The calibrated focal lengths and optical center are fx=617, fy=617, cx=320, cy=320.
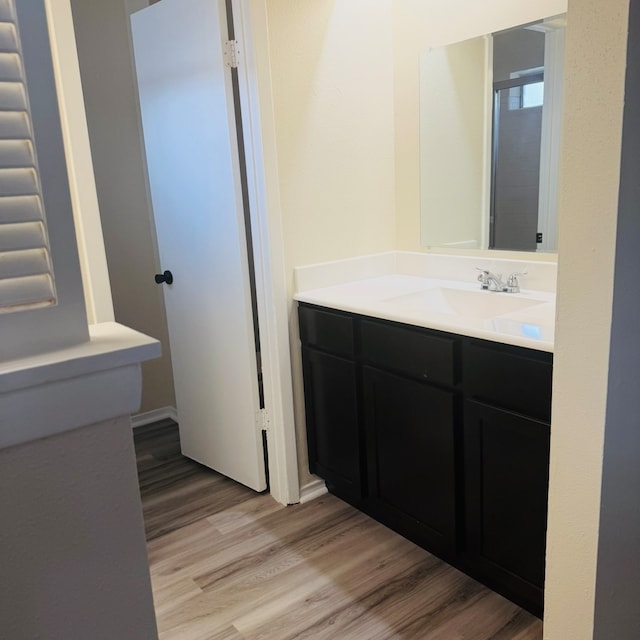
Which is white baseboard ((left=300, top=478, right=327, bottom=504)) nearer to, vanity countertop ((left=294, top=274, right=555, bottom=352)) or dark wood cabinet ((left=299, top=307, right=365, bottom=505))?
dark wood cabinet ((left=299, top=307, right=365, bottom=505))

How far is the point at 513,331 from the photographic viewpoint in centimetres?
170

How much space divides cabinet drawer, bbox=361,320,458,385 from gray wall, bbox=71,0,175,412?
5.39 feet

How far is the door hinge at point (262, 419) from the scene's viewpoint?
8.38 feet

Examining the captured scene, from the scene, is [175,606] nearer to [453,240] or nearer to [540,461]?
[540,461]

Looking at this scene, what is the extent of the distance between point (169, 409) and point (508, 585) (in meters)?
2.28

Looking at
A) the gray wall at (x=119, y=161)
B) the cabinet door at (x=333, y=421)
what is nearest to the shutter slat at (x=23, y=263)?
the cabinet door at (x=333, y=421)

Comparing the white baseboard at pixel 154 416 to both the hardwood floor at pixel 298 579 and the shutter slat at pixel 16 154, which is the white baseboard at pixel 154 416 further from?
the shutter slat at pixel 16 154

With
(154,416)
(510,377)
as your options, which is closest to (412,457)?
(510,377)

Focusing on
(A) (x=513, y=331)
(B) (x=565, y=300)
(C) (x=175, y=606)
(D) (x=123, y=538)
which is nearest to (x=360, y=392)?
(A) (x=513, y=331)

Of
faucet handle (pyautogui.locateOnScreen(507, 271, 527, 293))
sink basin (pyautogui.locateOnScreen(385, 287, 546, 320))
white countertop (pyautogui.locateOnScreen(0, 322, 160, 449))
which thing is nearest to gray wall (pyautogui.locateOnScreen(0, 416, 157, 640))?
white countertop (pyautogui.locateOnScreen(0, 322, 160, 449))

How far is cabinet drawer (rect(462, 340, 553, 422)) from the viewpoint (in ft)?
5.24

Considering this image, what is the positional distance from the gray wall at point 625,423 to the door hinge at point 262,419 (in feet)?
4.85

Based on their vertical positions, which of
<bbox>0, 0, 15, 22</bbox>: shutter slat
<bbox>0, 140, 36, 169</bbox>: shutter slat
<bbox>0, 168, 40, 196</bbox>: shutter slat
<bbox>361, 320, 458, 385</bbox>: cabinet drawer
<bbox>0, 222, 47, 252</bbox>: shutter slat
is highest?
<bbox>0, 0, 15, 22</bbox>: shutter slat

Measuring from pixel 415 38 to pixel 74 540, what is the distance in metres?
2.32
